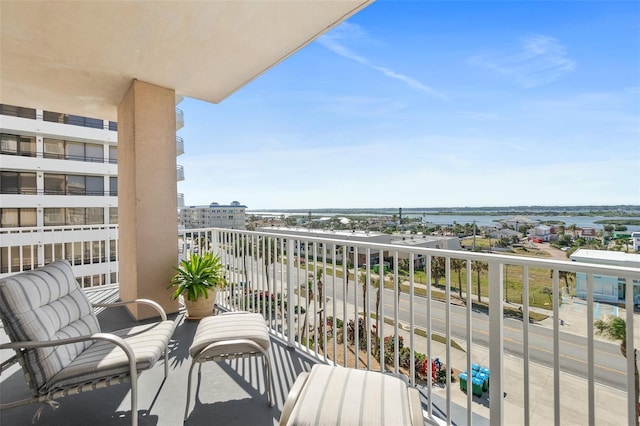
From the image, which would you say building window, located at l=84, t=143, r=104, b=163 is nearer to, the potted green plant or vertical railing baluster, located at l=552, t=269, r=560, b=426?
the potted green plant

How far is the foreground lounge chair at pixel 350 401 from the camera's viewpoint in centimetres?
123

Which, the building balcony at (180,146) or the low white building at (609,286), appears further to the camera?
the building balcony at (180,146)

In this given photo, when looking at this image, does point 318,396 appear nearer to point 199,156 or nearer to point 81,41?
point 81,41

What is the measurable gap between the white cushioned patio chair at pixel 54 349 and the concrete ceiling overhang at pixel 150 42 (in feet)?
7.35

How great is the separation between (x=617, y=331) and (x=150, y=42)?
4.16m

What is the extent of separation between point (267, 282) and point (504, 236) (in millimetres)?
2380

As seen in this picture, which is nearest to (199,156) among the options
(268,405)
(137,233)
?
(137,233)

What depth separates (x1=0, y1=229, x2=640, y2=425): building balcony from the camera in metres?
1.48

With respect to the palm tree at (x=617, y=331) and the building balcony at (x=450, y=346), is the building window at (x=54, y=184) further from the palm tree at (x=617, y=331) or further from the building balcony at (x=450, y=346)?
the palm tree at (x=617, y=331)

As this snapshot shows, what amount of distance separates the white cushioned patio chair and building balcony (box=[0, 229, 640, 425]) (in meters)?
0.38

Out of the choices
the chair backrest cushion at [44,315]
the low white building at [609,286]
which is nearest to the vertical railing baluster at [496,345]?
the low white building at [609,286]

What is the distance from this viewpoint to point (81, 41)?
9.79 ft

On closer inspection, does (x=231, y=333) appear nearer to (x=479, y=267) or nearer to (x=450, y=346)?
(x=450, y=346)

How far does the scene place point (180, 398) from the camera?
216 centimetres
